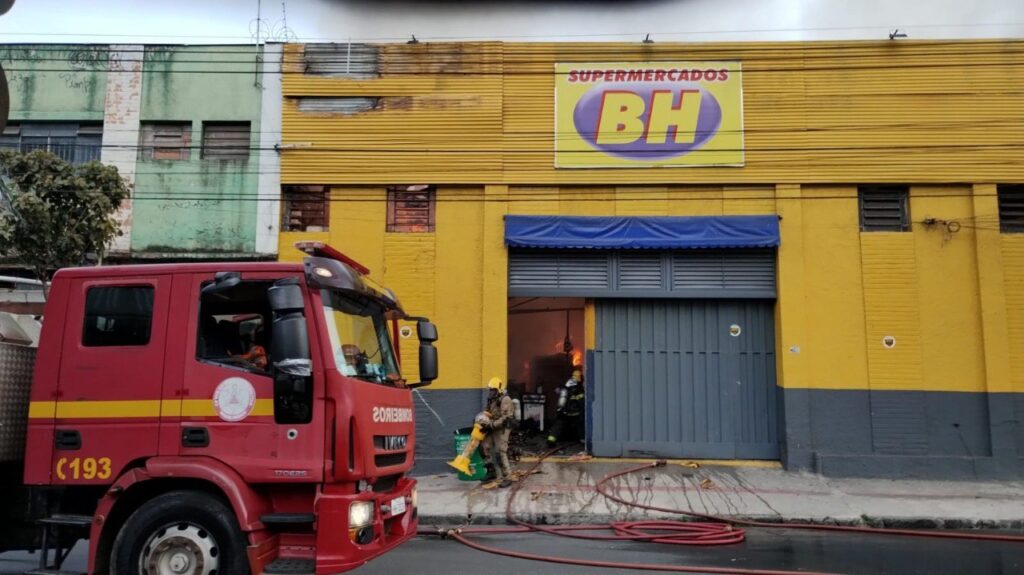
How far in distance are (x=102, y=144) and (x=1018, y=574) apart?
14.7m

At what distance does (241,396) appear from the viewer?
496 cm

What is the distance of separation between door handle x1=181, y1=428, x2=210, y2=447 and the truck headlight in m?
1.17

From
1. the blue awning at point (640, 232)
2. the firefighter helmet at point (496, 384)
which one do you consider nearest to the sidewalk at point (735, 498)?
the firefighter helmet at point (496, 384)

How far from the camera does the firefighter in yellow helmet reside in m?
10.5

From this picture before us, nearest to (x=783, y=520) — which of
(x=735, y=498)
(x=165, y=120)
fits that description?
(x=735, y=498)

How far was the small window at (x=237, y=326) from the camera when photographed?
5.11 meters

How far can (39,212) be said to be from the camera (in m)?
9.05

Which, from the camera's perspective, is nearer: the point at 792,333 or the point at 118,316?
the point at 118,316

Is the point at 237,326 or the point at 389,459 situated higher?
the point at 237,326

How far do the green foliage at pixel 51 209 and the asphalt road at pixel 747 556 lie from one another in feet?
13.9

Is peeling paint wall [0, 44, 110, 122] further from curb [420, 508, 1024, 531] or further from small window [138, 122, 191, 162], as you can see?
curb [420, 508, 1024, 531]

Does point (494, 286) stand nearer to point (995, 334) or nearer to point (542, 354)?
point (542, 354)

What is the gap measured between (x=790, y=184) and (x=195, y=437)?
411 inches

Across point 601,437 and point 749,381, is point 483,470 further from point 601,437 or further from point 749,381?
point 749,381
